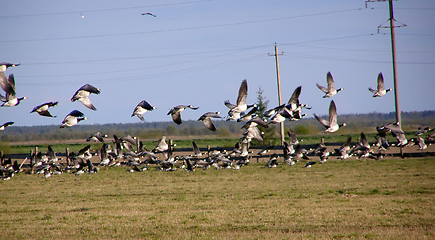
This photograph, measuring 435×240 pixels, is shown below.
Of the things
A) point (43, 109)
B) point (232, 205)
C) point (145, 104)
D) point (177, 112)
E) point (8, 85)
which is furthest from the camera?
point (232, 205)

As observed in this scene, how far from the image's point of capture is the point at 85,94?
15.8 m

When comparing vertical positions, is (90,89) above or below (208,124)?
above

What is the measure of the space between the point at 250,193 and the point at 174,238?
1066cm

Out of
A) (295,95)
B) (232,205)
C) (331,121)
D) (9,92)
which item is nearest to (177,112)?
(295,95)

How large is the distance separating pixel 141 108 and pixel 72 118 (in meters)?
2.03

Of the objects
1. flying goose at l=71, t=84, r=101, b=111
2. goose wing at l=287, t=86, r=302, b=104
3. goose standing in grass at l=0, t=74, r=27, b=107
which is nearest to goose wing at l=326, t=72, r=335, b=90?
goose wing at l=287, t=86, r=302, b=104

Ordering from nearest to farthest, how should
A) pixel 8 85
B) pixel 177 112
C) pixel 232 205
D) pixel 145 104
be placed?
pixel 8 85, pixel 177 112, pixel 145 104, pixel 232 205

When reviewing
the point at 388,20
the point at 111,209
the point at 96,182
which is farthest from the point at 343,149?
the point at 388,20

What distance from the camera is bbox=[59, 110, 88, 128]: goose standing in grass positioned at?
15969 millimetres

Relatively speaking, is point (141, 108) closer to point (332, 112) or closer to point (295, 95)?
point (295, 95)

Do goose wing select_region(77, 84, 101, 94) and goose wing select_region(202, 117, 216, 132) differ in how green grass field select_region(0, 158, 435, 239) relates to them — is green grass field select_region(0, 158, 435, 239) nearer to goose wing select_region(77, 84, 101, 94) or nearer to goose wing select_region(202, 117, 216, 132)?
goose wing select_region(202, 117, 216, 132)

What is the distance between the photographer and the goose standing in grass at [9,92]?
13.0 meters

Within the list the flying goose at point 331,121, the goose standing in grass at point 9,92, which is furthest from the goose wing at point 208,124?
the goose standing in grass at point 9,92

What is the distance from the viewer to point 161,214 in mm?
20516
